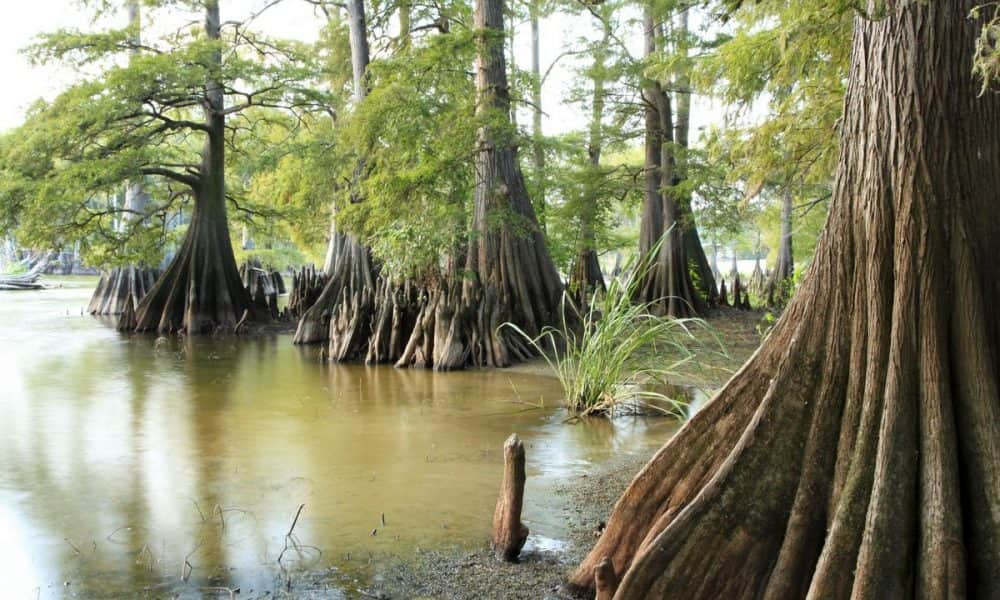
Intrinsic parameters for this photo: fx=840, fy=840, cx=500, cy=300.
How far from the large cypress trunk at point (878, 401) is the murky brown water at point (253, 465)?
4.18ft

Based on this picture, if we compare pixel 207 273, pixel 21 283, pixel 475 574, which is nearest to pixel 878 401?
pixel 475 574

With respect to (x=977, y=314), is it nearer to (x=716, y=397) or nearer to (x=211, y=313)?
(x=716, y=397)

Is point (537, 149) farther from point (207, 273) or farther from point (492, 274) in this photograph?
point (207, 273)

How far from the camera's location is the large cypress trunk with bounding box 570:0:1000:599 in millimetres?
2564

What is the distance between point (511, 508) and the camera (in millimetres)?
3486

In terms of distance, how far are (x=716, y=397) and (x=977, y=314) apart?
2.98 ft

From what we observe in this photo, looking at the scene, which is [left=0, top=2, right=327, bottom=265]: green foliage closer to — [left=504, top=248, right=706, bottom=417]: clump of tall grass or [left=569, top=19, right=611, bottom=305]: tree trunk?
[left=569, top=19, right=611, bottom=305]: tree trunk

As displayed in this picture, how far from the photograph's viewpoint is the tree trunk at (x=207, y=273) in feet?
45.8

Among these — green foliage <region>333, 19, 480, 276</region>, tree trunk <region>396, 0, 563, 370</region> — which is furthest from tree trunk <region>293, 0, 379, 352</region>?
tree trunk <region>396, 0, 563, 370</region>

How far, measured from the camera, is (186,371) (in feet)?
31.5

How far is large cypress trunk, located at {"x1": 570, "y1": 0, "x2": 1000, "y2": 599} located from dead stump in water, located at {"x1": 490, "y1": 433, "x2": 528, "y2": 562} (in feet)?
1.74

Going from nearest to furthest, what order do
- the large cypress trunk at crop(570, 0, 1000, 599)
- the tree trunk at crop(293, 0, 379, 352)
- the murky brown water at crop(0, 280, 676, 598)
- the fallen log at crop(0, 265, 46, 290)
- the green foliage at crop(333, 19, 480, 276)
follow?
the large cypress trunk at crop(570, 0, 1000, 599)
the murky brown water at crop(0, 280, 676, 598)
the green foliage at crop(333, 19, 480, 276)
the tree trunk at crop(293, 0, 379, 352)
the fallen log at crop(0, 265, 46, 290)

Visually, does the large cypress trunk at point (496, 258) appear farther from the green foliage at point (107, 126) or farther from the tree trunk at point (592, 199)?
the green foliage at point (107, 126)

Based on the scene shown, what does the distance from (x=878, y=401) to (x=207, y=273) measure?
13.1m
